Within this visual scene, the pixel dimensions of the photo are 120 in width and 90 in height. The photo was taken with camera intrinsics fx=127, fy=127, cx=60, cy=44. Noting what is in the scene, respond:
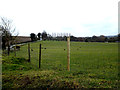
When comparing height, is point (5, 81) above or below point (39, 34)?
below

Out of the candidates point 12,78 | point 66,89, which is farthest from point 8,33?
point 66,89

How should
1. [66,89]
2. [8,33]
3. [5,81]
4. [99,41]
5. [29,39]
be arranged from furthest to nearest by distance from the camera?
[29,39]
[99,41]
[8,33]
[5,81]
[66,89]

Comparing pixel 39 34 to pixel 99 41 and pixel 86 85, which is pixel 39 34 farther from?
pixel 86 85

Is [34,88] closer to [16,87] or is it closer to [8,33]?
[16,87]

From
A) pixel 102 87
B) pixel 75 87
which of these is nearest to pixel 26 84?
pixel 75 87

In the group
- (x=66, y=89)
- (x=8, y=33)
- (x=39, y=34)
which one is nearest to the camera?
(x=66, y=89)

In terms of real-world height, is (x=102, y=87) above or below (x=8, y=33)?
below

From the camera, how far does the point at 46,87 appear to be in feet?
14.1

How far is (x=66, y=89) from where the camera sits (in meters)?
4.14

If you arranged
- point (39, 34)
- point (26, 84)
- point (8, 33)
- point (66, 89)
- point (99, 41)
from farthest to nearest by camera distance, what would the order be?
point (39, 34) < point (99, 41) < point (8, 33) < point (26, 84) < point (66, 89)

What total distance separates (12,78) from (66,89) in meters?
2.31

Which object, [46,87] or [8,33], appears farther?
[8,33]

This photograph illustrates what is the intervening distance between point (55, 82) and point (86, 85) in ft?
3.56

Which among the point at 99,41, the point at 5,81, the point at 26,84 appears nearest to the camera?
the point at 26,84
